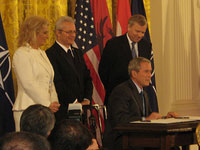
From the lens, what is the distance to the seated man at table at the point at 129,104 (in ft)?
15.3

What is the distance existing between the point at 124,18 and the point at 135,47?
3.84 ft

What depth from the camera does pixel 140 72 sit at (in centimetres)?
498

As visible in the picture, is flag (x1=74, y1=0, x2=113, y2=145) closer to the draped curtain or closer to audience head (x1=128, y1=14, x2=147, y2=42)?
the draped curtain

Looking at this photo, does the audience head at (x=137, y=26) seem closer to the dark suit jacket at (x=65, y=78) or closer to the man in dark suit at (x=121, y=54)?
the man in dark suit at (x=121, y=54)

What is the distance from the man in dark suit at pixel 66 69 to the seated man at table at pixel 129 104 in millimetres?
372

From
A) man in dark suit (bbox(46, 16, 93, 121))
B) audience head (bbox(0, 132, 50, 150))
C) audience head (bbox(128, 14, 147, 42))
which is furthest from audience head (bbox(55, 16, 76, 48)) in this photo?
audience head (bbox(0, 132, 50, 150))

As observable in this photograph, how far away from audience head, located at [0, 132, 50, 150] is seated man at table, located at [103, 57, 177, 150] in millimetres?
3283

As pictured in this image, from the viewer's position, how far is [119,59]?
5.72 metres

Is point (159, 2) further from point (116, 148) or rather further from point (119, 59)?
point (116, 148)

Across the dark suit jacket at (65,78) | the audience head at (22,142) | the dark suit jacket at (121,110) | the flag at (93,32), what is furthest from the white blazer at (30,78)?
the audience head at (22,142)

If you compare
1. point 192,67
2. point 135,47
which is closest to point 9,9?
point 135,47

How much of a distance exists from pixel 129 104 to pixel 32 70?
1151mm

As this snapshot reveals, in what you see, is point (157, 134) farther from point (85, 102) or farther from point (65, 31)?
point (65, 31)

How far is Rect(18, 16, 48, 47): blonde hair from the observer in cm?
440
